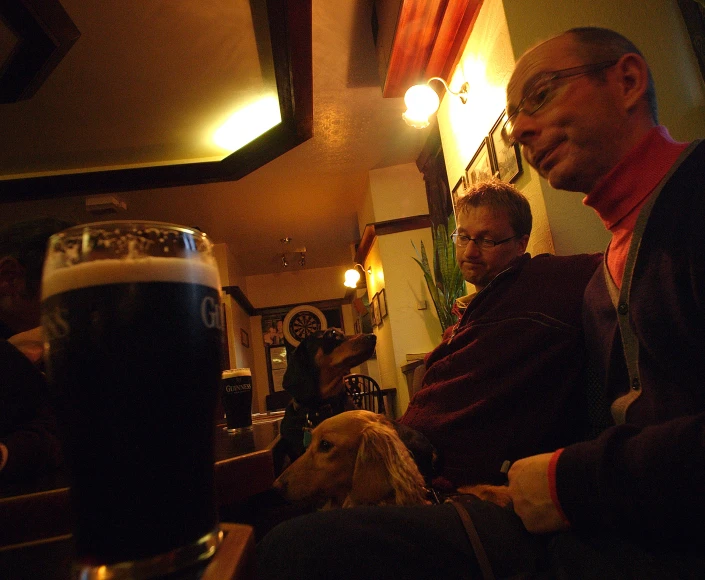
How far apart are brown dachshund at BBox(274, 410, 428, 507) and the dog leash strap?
0.43m

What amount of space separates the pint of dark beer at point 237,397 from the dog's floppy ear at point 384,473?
0.65 metres

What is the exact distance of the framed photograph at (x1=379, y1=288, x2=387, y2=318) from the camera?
18.3 ft

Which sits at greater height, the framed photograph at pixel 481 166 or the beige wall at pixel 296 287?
the beige wall at pixel 296 287

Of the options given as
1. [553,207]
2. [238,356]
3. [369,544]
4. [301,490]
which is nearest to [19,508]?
[369,544]

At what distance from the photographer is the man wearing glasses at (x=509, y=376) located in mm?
1261

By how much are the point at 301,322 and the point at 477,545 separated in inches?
371

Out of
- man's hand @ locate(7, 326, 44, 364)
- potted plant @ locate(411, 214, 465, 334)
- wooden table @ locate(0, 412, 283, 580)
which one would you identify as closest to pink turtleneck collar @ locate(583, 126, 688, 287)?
wooden table @ locate(0, 412, 283, 580)

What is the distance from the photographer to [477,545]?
32.4 inches

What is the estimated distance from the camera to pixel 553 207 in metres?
2.05

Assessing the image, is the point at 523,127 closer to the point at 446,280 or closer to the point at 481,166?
the point at 481,166

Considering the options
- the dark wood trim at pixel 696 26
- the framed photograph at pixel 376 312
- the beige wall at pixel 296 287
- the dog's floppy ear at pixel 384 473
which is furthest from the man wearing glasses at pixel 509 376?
the beige wall at pixel 296 287

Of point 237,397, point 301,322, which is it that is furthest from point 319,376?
point 301,322

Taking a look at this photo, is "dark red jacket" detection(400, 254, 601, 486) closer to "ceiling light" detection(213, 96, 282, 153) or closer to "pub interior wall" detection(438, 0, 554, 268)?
"pub interior wall" detection(438, 0, 554, 268)

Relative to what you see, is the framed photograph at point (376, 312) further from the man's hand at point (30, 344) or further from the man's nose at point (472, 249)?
the man's hand at point (30, 344)
